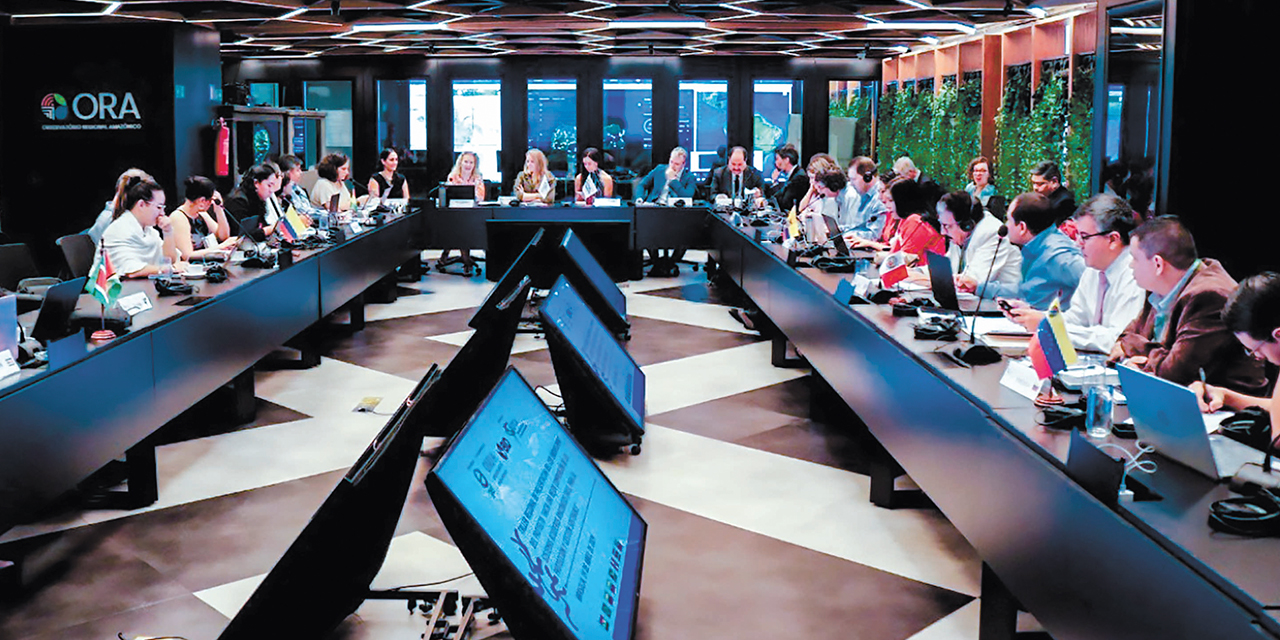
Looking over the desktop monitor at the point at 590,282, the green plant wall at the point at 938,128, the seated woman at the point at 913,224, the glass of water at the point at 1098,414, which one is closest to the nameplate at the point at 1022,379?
the glass of water at the point at 1098,414

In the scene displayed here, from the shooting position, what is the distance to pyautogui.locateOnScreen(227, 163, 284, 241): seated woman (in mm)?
7949

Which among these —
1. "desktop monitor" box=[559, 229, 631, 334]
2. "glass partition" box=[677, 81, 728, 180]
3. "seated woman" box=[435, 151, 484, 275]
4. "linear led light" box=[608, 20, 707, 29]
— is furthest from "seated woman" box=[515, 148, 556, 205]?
"glass partition" box=[677, 81, 728, 180]

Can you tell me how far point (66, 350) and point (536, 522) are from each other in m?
2.16

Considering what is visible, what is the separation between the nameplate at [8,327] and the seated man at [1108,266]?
3.32 m

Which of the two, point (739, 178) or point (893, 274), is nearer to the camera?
point (893, 274)

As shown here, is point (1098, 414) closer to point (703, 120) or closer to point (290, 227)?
point (290, 227)

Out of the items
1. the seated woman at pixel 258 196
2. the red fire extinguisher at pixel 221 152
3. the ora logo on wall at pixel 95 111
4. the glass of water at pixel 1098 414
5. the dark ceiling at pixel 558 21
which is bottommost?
the glass of water at pixel 1098 414

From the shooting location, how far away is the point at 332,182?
1019 cm

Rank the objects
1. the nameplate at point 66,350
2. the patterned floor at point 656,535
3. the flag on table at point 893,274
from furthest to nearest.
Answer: the flag on table at point 893,274 → the nameplate at point 66,350 → the patterned floor at point 656,535

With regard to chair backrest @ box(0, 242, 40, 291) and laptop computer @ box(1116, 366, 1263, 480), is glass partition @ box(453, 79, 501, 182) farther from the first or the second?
laptop computer @ box(1116, 366, 1263, 480)

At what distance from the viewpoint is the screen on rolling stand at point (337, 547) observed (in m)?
1.72

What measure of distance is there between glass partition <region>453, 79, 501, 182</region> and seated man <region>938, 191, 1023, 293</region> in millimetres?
11155

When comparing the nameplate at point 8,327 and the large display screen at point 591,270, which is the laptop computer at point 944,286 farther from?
the nameplate at point 8,327

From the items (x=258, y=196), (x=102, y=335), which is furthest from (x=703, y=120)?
(x=102, y=335)
